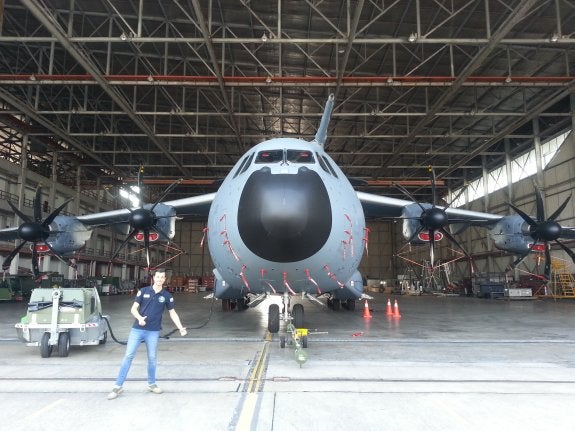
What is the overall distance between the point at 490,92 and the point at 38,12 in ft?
76.9

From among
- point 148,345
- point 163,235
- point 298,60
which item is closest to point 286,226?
point 148,345

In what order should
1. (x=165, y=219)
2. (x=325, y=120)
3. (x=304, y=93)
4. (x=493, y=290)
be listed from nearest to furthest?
(x=325, y=120) → (x=165, y=219) → (x=304, y=93) → (x=493, y=290)

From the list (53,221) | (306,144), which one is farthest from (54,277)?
(306,144)

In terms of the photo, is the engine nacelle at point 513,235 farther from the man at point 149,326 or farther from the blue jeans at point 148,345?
the blue jeans at point 148,345

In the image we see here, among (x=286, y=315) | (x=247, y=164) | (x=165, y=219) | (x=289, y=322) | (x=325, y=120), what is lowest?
(x=289, y=322)

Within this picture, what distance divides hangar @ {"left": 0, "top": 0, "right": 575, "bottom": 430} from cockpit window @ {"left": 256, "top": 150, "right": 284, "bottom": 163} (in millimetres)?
4862

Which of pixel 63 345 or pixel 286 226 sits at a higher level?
pixel 286 226

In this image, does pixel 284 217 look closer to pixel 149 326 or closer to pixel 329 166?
pixel 149 326

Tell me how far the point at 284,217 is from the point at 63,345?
4581mm

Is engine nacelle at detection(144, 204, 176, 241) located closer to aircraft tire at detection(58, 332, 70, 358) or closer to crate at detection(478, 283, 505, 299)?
aircraft tire at detection(58, 332, 70, 358)

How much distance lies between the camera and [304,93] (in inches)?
1011

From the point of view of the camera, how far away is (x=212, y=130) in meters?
32.9

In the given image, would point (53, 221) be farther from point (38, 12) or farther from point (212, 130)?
point (212, 130)

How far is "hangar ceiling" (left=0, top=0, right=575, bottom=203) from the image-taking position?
17.4 meters
